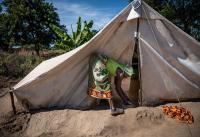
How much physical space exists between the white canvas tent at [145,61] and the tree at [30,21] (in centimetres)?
1623

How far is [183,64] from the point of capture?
5277 mm

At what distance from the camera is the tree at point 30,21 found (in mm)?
20312

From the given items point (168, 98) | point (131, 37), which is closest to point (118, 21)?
point (131, 37)

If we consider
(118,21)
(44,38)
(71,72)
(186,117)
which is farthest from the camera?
(44,38)

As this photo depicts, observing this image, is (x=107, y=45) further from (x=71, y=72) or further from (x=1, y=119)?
(x=1, y=119)

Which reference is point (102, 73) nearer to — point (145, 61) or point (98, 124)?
point (145, 61)

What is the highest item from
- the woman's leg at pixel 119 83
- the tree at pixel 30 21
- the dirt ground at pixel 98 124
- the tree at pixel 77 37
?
the tree at pixel 30 21

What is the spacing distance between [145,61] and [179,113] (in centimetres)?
129

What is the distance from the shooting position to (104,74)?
5145 mm

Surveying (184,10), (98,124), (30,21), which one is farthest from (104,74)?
(30,21)

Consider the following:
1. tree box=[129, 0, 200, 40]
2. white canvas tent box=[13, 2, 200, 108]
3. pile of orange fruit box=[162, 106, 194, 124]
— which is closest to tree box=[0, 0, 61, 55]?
tree box=[129, 0, 200, 40]

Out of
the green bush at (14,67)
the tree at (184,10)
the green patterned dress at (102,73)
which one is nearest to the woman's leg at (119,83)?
the green patterned dress at (102,73)

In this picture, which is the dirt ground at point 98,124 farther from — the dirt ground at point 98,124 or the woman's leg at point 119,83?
the woman's leg at point 119,83

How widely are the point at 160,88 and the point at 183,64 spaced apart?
0.73m
